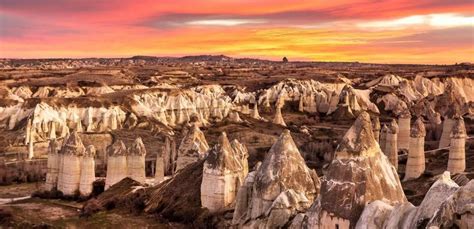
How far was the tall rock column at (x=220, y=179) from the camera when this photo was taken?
35000 millimetres

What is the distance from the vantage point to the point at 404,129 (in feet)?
221

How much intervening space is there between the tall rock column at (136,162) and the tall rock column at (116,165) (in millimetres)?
546

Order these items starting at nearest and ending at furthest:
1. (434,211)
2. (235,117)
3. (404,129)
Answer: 1. (434,211)
2. (404,129)
3. (235,117)

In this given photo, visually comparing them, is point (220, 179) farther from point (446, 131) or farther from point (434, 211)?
point (446, 131)

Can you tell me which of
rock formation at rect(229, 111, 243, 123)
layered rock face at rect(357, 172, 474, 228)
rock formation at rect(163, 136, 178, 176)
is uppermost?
layered rock face at rect(357, 172, 474, 228)

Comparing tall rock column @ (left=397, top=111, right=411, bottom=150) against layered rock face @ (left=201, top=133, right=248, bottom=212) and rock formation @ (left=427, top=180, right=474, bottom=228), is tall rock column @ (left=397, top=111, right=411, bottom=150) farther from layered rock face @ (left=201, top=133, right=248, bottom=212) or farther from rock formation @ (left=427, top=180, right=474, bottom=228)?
rock formation @ (left=427, top=180, right=474, bottom=228)

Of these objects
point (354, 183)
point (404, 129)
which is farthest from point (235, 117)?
point (354, 183)

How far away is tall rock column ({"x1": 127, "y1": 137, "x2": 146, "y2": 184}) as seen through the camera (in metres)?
50.2

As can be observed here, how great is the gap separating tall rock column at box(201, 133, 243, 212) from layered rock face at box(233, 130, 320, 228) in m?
5.28

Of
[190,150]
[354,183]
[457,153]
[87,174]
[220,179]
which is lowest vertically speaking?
[87,174]

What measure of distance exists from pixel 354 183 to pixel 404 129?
49.8 metres

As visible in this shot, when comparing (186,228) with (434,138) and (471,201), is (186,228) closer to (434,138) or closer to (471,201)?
(471,201)

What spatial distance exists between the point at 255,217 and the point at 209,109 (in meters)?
79.4

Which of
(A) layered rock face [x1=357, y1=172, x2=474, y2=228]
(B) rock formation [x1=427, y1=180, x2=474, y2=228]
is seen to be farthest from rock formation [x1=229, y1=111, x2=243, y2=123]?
(B) rock formation [x1=427, y1=180, x2=474, y2=228]
